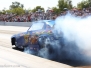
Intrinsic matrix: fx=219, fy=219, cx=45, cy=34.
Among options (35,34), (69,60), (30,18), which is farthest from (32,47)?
(30,18)

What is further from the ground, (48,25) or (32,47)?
A: (48,25)

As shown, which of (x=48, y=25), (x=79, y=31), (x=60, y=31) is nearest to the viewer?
(x=79, y=31)

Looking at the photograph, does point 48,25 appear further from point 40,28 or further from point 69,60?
point 69,60

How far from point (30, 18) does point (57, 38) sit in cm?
2565

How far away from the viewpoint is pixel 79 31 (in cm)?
713

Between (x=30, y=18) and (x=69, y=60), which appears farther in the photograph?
(x=30, y=18)

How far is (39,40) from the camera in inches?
319

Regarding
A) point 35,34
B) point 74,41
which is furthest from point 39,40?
point 74,41

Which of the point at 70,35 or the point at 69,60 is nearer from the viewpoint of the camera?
the point at 70,35

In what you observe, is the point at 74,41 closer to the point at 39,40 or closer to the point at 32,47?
the point at 39,40

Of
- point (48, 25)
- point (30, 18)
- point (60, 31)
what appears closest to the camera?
point (60, 31)

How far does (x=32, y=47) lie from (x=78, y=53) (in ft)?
7.02

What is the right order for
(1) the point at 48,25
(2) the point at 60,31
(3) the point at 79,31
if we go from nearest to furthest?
1. (3) the point at 79,31
2. (2) the point at 60,31
3. (1) the point at 48,25

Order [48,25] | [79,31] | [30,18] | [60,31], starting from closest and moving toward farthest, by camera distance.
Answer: [79,31], [60,31], [48,25], [30,18]
